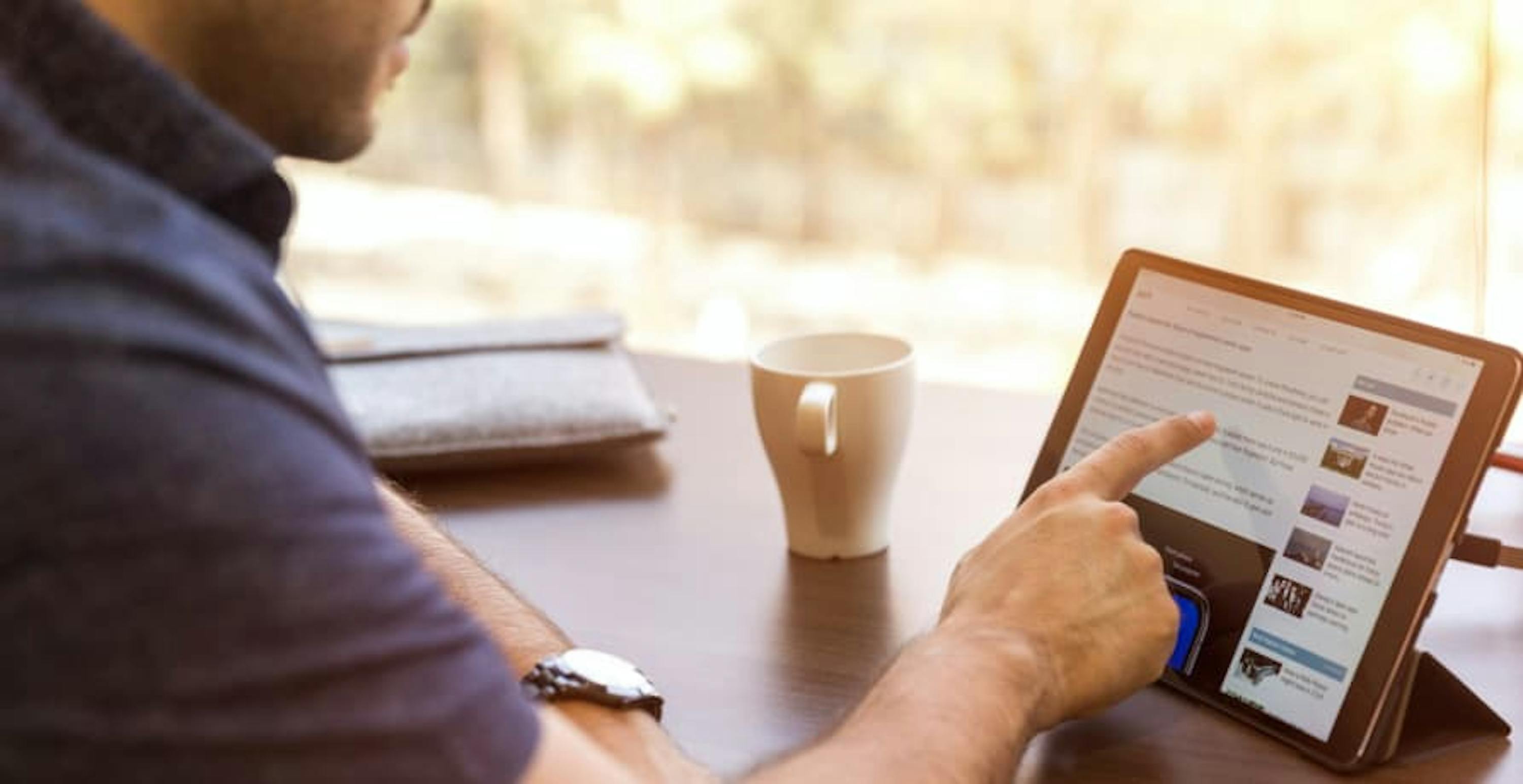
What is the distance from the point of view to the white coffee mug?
1.05 meters

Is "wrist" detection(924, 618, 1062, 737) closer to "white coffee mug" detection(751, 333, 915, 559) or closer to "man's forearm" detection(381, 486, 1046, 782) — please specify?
"man's forearm" detection(381, 486, 1046, 782)

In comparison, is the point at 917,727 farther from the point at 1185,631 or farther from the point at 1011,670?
the point at 1185,631

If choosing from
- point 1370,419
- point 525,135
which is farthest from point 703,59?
point 1370,419

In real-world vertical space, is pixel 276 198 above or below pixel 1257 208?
above

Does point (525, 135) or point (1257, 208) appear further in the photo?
point (525, 135)

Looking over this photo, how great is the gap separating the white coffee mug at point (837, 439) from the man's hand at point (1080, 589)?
137mm

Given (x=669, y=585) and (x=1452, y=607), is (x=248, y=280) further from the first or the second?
(x=1452, y=607)

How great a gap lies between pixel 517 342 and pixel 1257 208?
6.10ft

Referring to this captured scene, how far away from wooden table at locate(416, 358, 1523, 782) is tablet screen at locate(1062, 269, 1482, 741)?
1.8 inches

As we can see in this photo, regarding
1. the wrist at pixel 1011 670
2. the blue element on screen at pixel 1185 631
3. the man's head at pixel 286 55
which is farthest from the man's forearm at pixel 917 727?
the man's head at pixel 286 55

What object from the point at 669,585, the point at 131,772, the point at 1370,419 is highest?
the point at 1370,419

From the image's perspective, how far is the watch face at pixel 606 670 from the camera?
0.92 m

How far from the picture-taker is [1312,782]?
844 mm

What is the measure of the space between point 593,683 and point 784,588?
19cm
